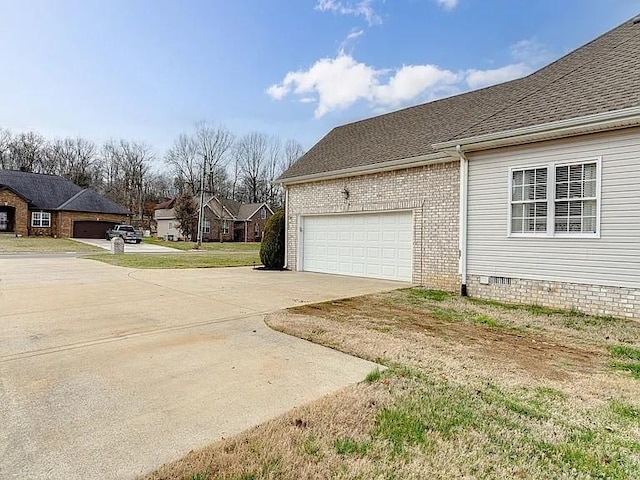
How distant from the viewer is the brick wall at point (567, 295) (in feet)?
21.1

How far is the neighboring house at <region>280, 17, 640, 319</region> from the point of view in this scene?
21.5ft

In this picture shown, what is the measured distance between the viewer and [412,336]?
5.15 metres

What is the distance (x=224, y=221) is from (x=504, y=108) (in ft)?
124

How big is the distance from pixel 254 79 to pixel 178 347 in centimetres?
1636

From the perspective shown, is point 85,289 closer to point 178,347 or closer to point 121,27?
point 178,347

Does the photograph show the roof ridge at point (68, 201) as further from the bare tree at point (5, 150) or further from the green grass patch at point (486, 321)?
the green grass patch at point (486, 321)

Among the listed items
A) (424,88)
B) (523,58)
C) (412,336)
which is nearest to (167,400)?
(412,336)

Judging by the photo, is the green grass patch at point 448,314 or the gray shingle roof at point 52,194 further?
the gray shingle roof at point 52,194

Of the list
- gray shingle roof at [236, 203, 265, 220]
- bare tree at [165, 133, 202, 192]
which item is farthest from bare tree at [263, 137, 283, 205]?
bare tree at [165, 133, 202, 192]

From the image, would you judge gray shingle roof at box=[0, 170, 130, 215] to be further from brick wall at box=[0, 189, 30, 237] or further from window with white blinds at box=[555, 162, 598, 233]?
window with white blinds at box=[555, 162, 598, 233]

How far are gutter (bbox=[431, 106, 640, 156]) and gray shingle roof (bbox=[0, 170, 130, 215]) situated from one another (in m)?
36.5

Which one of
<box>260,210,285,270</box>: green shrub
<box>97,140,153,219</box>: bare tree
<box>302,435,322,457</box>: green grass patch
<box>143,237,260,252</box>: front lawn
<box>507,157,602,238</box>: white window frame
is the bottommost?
<box>302,435,322,457</box>: green grass patch

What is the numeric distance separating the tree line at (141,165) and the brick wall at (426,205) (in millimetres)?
37005

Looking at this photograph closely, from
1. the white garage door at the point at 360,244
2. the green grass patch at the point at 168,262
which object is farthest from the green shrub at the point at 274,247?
the green grass patch at the point at 168,262
